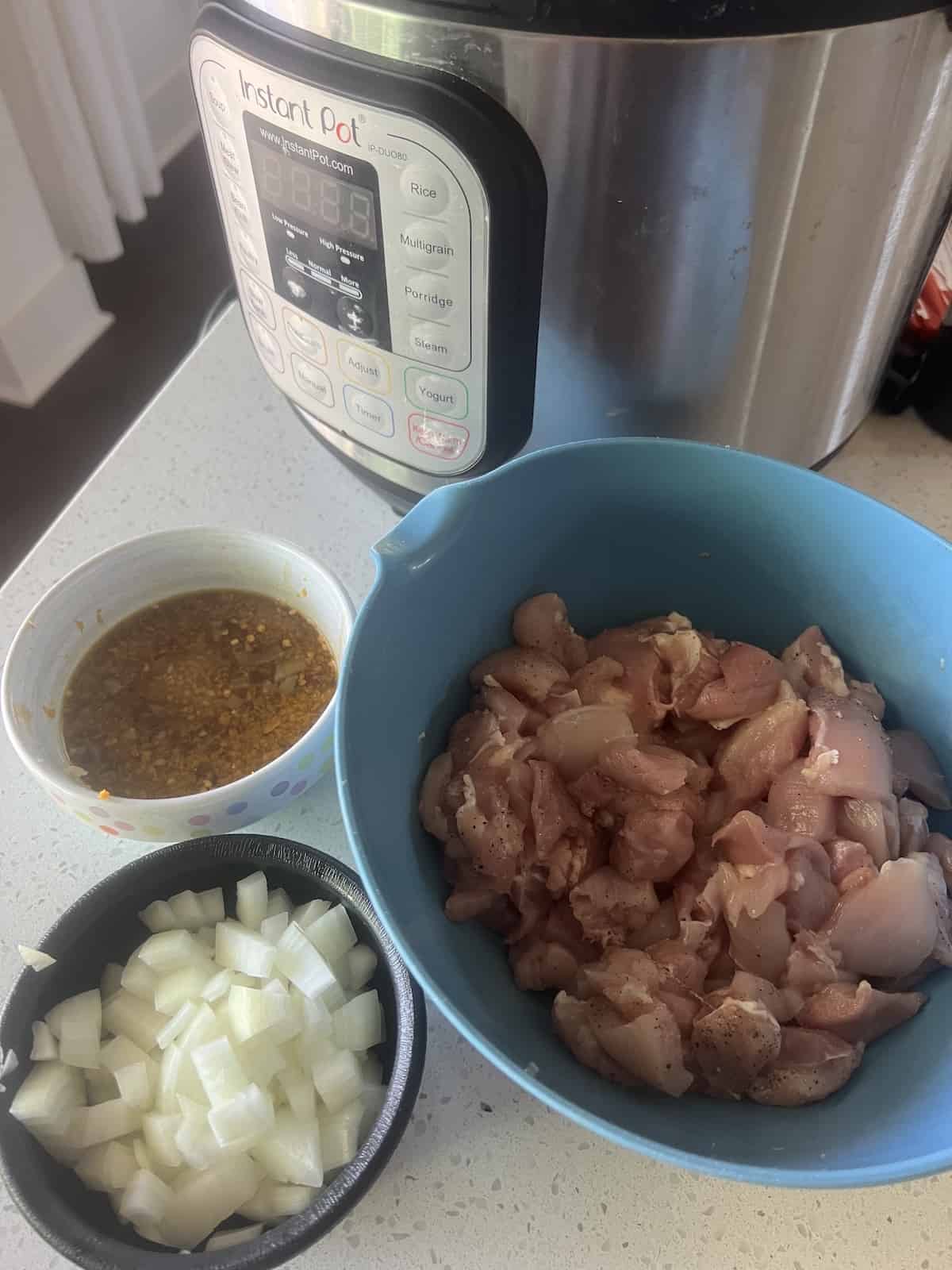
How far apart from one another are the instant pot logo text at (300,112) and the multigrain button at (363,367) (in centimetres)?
13

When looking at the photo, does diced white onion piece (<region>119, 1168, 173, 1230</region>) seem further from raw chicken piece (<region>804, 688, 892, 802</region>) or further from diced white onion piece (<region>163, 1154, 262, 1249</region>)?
raw chicken piece (<region>804, 688, 892, 802</region>)

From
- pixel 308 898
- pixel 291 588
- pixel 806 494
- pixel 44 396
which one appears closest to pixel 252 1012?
pixel 308 898

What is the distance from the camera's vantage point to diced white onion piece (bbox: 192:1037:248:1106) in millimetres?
495

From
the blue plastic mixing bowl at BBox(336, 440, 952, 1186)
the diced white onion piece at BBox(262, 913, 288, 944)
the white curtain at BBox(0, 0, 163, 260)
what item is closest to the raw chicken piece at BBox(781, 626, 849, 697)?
the blue plastic mixing bowl at BBox(336, 440, 952, 1186)

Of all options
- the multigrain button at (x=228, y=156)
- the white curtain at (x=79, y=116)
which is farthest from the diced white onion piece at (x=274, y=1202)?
the white curtain at (x=79, y=116)

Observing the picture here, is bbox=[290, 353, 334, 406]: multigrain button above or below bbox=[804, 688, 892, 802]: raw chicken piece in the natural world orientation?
above

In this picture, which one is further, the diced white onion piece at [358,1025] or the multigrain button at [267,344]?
the multigrain button at [267,344]

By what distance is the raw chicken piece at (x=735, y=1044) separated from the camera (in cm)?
47

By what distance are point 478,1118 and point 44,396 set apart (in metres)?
1.65

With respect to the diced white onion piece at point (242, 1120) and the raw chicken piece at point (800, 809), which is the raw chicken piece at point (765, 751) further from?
the diced white onion piece at point (242, 1120)

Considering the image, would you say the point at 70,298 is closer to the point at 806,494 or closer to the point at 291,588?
the point at 291,588

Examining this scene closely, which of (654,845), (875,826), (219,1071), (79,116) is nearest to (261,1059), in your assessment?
(219,1071)

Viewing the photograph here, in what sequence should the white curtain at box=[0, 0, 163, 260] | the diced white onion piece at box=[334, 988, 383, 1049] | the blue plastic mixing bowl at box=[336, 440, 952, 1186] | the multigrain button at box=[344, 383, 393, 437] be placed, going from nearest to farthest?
the blue plastic mixing bowl at box=[336, 440, 952, 1186] → the diced white onion piece at box=[334, 988, 383, 1049] → the multigrain button at box=[344, 383, 393, 437] → the white curtain at box=[0, 0, 163, 260]

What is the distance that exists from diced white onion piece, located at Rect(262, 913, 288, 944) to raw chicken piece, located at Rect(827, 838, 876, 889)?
303 mm
